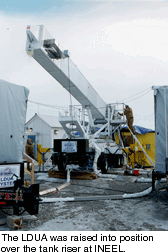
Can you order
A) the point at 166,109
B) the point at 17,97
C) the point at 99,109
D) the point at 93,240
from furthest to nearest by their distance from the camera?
the point at 99,109
the point at 166,109
the point at 17,97
the point at 93,240

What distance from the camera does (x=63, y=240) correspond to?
12.8ft

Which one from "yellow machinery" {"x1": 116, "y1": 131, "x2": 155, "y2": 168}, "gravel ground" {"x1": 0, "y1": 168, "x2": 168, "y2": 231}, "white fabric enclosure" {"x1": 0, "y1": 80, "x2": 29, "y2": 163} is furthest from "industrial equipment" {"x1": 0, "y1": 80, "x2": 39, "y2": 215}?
"yellow machinery" {"x1": 116, "y1": 131, "x2": 155, "y2": 168}

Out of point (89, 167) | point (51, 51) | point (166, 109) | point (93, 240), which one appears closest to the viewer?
point (93, 240)

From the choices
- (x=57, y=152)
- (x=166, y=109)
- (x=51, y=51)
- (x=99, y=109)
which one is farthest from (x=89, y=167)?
(x=166, y=109)

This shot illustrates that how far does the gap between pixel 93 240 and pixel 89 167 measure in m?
9.11

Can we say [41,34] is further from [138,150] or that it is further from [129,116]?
[138,150]

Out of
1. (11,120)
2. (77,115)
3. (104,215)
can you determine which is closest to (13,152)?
(11,120)

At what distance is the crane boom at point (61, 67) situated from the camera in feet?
31.3

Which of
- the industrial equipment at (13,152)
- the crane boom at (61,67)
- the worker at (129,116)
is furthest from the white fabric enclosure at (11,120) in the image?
the worker at (129,116)

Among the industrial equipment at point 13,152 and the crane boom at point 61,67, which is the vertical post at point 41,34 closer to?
the crane boom at point 61,67

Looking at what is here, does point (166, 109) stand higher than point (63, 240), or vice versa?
point (166, 109)

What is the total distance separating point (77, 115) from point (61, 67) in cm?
308

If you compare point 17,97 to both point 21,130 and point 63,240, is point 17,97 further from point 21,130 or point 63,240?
point 63,240

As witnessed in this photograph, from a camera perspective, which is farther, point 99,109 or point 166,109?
point 99,109
